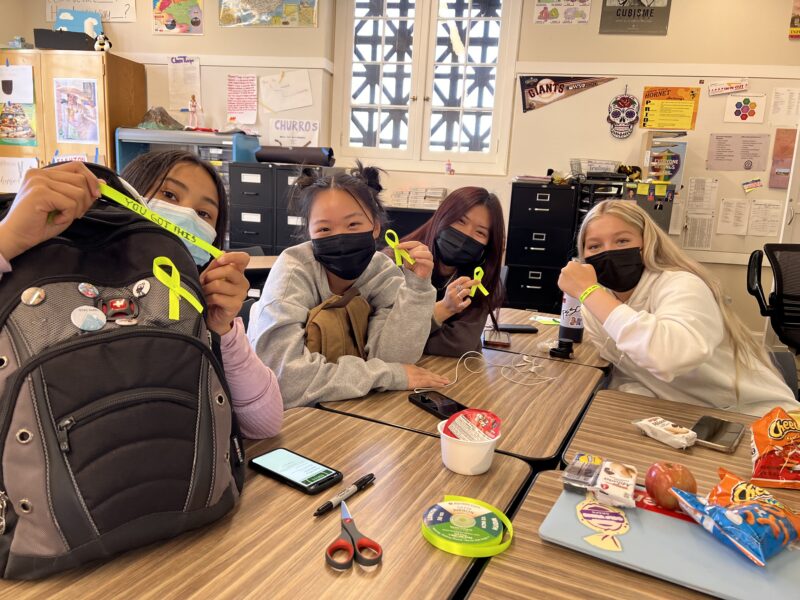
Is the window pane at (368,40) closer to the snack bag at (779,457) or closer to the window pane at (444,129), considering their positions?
the window pane at (444,129)

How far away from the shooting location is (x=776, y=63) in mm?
4094

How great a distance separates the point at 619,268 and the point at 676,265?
0.54ft

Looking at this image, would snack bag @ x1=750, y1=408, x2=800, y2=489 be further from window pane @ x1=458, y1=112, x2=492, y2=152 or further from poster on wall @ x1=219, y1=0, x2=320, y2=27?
poster on wall @ x1=219, y1=0, x2=320, y2=27

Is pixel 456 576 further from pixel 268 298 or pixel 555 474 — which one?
pixel 268 298

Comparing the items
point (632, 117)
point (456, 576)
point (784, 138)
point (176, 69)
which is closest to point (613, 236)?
point (456, 576)

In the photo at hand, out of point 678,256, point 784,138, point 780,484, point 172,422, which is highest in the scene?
point 784,138

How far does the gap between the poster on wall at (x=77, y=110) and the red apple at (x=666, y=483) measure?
513cm

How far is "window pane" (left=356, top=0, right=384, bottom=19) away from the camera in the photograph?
4746 mm

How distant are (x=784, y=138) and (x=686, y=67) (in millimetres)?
882

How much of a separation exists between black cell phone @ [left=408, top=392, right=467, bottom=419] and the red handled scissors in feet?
1.63

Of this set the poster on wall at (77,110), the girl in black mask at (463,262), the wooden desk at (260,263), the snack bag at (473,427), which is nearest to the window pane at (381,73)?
the wooden desk at (260,263)

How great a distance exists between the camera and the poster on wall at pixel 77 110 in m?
4.71

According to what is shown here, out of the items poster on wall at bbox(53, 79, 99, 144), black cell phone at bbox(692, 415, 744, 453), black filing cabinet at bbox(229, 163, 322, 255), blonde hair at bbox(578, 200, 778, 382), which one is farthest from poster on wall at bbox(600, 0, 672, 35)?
poster on wall at bbox(53, 79, 99, 144)

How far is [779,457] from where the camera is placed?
0.99 m
